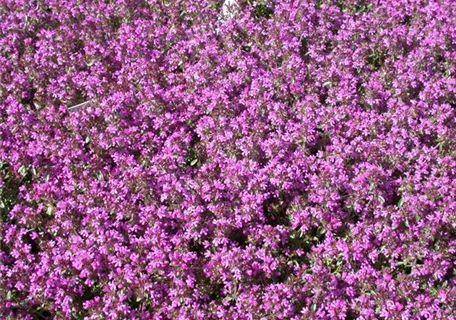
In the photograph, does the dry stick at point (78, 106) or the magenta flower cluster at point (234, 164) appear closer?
the magenta flower cluster at point (234, 164)

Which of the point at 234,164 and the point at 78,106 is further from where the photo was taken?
the point at 78,106

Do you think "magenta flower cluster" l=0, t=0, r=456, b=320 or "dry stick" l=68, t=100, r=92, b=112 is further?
"dry stick" l=68, t=100, r=92, b=112

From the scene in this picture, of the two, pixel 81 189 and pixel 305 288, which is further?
pixel 81 189

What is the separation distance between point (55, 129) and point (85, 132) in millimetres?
358

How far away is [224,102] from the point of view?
5.73 meters

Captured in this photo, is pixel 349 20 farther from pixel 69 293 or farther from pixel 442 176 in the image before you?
pixel 69 293

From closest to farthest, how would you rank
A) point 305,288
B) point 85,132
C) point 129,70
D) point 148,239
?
point 305,288, point 148,239, point 85,132, point 129,70

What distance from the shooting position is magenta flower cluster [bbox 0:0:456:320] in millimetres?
4438

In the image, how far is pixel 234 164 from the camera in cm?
517

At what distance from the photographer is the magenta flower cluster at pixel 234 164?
4438 mm

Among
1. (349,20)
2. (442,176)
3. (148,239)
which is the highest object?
(349,20)

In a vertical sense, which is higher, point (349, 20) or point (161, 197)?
point (349, 20)

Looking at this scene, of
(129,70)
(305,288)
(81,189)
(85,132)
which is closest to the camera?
(305,288)

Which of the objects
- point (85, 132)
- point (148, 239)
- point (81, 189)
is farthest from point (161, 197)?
point (85, 132)
